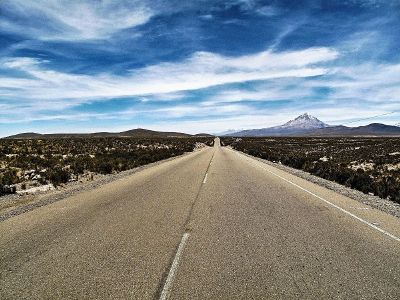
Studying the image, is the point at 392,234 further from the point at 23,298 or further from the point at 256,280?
the point at 23,298

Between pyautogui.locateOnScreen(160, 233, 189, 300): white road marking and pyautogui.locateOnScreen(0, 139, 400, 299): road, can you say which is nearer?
pyautogui.locateOnScreen(160, 233, 189, 300): white road marking

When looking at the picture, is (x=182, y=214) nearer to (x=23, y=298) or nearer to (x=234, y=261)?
(x=234, y=261)

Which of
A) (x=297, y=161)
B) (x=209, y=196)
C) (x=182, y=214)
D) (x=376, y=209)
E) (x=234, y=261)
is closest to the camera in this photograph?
(x=234, y=261)

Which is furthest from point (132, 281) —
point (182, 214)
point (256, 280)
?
point (182, 214)

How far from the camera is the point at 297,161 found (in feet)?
103

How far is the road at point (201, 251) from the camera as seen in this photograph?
494cm

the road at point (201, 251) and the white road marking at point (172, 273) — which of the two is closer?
the white road marking at point (172, 273)

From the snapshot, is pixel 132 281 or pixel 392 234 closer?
pixel 132 281

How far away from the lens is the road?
194 inches

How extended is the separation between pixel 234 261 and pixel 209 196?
264 inches

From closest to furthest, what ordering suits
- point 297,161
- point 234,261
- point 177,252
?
point 234,261 → point 177,252 → point 297,161

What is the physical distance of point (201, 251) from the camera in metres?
6.50

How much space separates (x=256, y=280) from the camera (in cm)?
520

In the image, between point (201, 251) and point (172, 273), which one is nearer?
point (172, 273)
